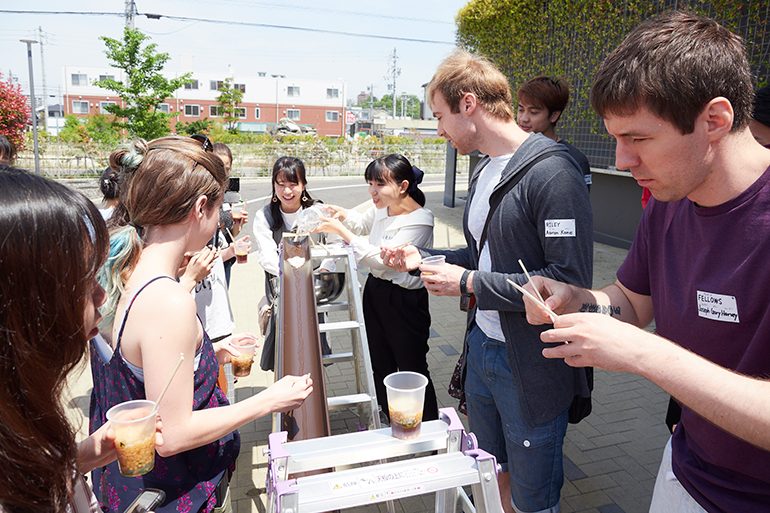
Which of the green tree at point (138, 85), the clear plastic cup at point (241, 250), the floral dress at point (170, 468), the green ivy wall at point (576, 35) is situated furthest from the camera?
the green tree at point (138, 85)

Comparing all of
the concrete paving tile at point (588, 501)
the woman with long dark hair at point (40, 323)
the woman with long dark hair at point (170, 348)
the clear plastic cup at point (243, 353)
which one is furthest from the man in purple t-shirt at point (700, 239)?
the concrete paving tile at point (588, 501)

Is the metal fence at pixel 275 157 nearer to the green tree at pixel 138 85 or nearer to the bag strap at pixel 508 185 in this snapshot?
the green tree at pixel 138 85

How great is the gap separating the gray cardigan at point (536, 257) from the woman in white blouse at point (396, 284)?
1.46m

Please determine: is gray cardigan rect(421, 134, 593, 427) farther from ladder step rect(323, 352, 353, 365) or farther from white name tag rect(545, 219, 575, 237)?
ladder step rect(323, 352, 353, 365)

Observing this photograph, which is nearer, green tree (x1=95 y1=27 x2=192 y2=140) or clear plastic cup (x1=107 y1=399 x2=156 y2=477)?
clear plastic cup (x1=107 y1=399 x2=156 y2=477)

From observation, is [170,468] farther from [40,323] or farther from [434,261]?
[434,261]

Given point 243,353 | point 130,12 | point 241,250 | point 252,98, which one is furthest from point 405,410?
point 252,98

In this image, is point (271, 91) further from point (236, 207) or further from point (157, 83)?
point (236, 207)

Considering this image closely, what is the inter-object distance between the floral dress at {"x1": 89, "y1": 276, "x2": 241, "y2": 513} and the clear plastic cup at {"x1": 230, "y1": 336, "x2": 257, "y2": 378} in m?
0.65

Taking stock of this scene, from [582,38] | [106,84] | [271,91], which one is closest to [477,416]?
[582,38]

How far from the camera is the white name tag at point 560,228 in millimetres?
2094

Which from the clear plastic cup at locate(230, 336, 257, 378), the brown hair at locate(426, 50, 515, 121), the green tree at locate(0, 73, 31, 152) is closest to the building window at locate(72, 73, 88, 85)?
the green tree at locate(0, 73, 31, 152)

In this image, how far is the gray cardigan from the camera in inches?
83.0

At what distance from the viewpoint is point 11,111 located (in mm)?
12586
